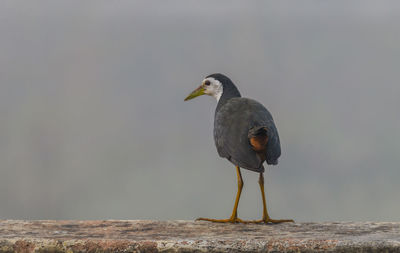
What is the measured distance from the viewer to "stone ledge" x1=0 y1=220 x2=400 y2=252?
375cm

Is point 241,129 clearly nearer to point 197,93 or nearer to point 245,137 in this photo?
point 245,137

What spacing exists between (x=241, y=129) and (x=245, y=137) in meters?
0.11

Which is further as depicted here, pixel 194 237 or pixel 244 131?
pixel 244 131

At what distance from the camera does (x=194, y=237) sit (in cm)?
403

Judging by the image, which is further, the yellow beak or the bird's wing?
the yellow beak

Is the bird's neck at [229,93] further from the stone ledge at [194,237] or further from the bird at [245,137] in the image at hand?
the stone ledge at [194,237]

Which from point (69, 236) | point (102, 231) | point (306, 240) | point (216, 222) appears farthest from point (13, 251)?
point (306, 240)

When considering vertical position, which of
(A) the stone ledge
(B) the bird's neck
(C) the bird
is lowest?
(A) the stone ledge

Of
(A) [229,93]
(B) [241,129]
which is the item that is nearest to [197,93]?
(A) [229,93]

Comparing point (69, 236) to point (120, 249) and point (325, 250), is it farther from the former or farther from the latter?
point (325, 250)

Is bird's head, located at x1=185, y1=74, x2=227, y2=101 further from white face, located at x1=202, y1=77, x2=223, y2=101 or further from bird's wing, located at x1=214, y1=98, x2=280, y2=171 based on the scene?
bird's wing, located at x1=214, y1=98, x2=280, y2=171

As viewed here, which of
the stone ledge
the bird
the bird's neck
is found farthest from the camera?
the bird's neck

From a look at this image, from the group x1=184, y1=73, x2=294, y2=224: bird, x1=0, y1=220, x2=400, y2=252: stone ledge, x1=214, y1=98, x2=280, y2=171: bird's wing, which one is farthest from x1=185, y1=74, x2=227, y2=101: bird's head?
x1=0, y1=220, x2=400, y2=252: stone ledge

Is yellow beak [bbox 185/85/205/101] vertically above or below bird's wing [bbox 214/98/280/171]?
above
